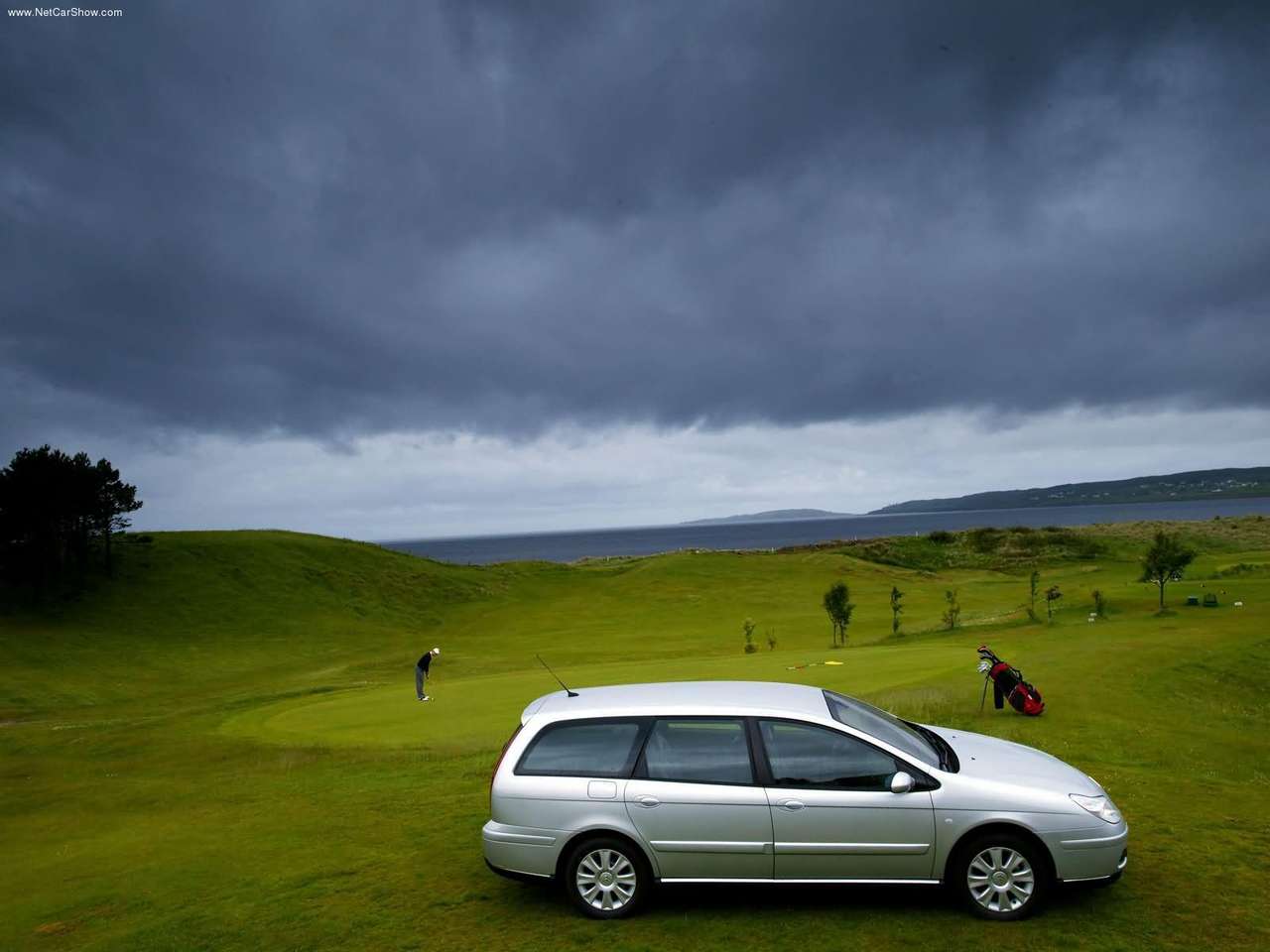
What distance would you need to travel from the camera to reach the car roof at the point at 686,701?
301 inches

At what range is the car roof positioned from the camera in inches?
301

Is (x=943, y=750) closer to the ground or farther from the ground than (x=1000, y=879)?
farther from the ground

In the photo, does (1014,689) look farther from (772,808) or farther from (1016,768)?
(772,808)

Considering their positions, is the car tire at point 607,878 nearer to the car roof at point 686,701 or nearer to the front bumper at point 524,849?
the front bumper at point 524,849

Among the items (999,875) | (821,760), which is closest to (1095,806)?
(999,875)

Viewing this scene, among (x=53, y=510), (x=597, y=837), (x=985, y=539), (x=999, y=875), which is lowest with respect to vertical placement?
(x=999, y=875)

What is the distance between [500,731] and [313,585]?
49.8m

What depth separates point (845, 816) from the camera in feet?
23.6

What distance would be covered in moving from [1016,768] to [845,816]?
1749 millimetres

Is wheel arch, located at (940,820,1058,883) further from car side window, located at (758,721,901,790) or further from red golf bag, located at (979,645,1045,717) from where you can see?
red golf bag, located at (979,645,1045,717)

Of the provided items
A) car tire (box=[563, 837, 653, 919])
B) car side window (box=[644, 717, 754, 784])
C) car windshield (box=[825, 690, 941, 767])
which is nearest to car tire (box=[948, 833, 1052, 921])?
car windshield (box=[825, 690, 941, 767])

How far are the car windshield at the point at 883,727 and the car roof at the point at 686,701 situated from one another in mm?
165

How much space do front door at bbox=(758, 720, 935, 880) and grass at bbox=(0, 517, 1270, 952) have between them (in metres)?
0.43

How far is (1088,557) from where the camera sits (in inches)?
3189
